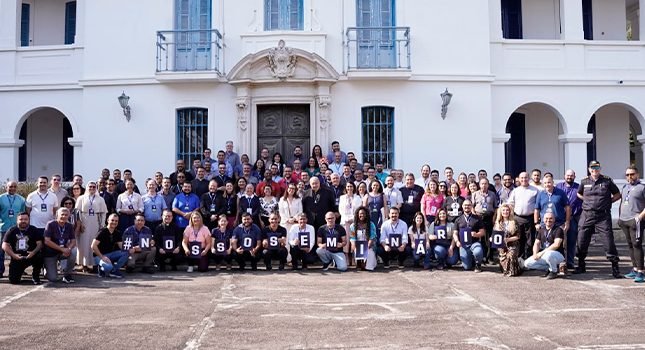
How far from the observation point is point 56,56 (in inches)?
693

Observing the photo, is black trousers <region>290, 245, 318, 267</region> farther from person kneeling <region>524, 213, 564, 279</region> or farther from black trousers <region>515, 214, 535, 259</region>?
person kneeling <region>524, 213, 564, 279</region>

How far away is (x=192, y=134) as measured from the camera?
1673cm

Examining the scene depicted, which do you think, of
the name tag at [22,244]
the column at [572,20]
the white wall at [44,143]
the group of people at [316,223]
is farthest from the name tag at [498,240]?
the white wall at [44,143]

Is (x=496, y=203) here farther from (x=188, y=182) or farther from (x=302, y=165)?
(x=188, y=182)

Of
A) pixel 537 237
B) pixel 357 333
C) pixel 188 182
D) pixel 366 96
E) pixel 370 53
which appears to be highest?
pixel 370 53

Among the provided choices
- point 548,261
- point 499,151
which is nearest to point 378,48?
point 499,151

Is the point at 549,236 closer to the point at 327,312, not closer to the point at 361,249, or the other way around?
the point at 361,249

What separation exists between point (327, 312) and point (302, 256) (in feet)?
13.0

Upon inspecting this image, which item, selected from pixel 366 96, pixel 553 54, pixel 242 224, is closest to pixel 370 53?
pixel 366 96

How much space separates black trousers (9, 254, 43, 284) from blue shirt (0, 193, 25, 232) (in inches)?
45.9

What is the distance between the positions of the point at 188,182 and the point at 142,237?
167 cm

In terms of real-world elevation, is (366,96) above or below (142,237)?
above

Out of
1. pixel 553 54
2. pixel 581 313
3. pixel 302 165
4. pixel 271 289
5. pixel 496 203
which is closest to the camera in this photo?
pixel 581 313

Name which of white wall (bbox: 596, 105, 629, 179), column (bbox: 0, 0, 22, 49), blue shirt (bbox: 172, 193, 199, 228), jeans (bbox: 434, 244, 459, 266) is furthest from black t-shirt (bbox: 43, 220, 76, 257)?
white wall (bbox: 596, 105, 629, 179)
